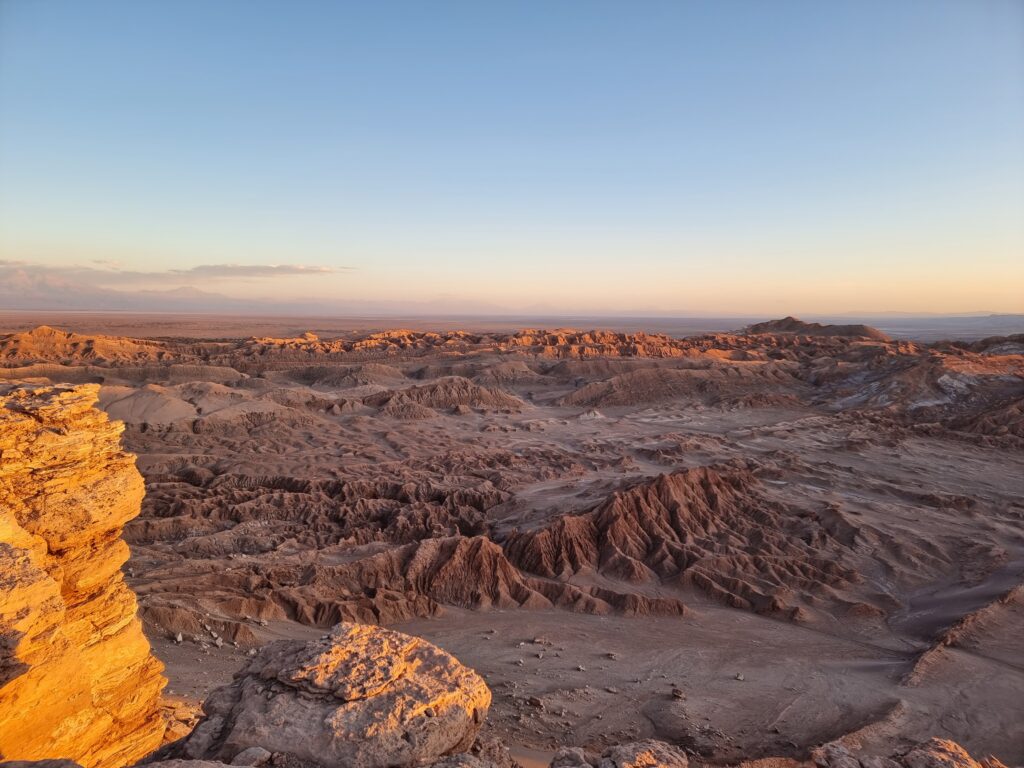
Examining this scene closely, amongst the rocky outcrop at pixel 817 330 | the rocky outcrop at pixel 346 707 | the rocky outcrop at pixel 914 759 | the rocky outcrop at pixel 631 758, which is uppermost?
the rocky outcrop at pixel 817 330

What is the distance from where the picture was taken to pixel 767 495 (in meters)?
18.9

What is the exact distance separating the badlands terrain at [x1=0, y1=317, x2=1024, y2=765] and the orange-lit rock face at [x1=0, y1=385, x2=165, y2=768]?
0.39 m

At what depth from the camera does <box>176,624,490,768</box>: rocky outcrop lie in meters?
4.10

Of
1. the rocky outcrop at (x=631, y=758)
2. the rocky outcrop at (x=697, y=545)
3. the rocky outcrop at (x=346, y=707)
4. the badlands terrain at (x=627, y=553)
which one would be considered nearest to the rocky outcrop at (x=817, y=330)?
the badlands terrain at (x=627, y=553)

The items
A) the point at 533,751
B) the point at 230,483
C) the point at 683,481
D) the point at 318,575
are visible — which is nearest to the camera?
the point at 533,751

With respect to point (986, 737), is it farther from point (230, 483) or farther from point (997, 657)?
point (230, 483)

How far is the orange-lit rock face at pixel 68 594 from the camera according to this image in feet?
16.1

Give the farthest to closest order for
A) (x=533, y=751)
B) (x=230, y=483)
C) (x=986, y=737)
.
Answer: (x=230, y=483) → (x=986, y=737) → (x=533, y=751)

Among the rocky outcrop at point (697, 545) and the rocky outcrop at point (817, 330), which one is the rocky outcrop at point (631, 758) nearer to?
the rocky outcrop at point (697, 545)

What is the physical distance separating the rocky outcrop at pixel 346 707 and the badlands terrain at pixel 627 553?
0.25 m

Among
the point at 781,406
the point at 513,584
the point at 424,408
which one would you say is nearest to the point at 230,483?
the point at 513,584

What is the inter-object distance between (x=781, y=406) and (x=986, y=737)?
29.7 m

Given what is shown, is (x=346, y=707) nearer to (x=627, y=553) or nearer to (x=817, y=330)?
(x=627, y=553)

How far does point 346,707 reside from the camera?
4211 mm
